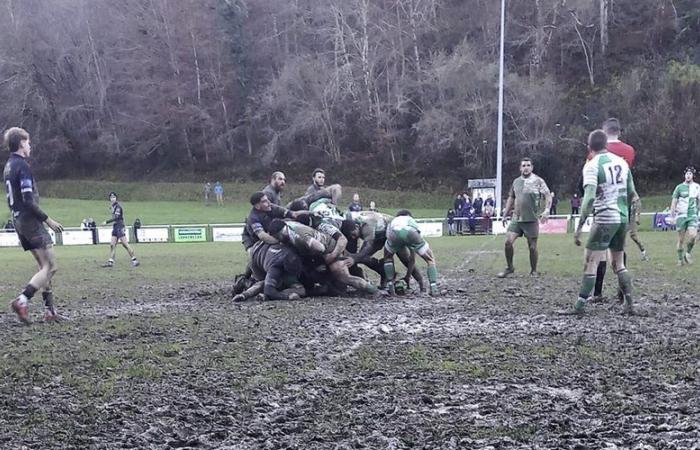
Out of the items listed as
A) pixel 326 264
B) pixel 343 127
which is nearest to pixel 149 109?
pixel 343 127

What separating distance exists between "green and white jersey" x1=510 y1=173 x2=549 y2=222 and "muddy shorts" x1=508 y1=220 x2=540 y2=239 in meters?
0.08

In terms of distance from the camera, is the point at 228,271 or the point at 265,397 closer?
the point at 265,397

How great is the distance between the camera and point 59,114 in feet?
226

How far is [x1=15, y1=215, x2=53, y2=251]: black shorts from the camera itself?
28.8 feet

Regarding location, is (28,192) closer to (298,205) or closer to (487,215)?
(298,205)

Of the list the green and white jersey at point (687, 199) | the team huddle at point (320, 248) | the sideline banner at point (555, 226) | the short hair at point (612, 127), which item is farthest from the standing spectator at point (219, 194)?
the short hair at point (612, 127)

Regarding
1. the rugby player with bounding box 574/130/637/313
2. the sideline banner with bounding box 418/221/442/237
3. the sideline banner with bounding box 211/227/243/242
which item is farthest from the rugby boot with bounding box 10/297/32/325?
the sideline banner with bounding box 418/221/442/237

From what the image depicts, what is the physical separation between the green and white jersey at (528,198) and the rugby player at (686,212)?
12.7 ft

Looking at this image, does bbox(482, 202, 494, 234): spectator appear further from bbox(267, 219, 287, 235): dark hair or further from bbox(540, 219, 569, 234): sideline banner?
bbox(267, 219, 287, 235): dark hair

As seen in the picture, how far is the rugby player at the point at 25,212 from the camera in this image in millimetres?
8633

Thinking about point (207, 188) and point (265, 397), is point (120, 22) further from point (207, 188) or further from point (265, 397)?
point (265, 397)

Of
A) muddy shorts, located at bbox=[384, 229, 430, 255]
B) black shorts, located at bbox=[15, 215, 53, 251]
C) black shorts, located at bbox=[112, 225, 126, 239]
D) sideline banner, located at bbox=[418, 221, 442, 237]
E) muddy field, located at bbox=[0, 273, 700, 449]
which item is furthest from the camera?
sideline banner, located at bbox=[418, 221, 442, 237]

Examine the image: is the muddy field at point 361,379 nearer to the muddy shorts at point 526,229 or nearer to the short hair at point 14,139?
the short hair at point 14,139

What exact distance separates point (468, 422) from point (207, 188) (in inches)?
2119
